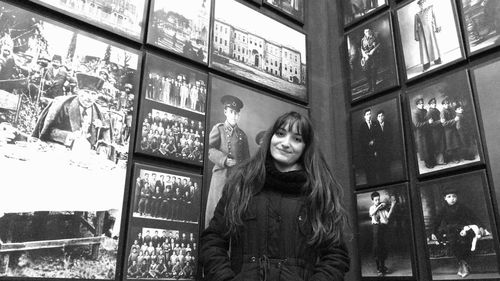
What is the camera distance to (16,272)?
174cm

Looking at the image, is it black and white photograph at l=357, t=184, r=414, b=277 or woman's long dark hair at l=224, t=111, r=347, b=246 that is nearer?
woman's long dark hair at l=224, t=111, r=347, b=246

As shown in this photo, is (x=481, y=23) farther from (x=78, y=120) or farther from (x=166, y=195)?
(x=78, y=120)

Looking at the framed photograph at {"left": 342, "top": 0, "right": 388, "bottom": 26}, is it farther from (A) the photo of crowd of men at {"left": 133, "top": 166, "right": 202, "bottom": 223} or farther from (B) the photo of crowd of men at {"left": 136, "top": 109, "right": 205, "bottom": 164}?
(A) the photo of crowd of men at {"left": 133, "top": 166, "right": 202, "bottom": 223}

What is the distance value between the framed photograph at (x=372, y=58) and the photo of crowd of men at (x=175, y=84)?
1.26 metres

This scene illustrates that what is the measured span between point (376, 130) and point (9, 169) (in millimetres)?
2277

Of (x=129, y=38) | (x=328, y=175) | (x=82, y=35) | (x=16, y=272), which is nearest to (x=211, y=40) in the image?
(x=129, y=38)

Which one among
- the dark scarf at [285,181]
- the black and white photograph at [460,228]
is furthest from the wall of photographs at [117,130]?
the black and white photograph at [460,228]

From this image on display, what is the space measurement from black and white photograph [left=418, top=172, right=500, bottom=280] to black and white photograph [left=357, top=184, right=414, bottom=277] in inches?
5.3

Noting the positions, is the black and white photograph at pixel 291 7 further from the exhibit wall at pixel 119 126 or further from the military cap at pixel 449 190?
the military cap at pixel 449 190

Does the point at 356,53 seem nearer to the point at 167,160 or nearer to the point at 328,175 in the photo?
the point at 328,175

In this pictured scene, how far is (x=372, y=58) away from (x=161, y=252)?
2073 millimetres

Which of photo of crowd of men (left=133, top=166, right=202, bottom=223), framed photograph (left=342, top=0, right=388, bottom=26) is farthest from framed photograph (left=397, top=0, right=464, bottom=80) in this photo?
photo of crowd of men (left=133, top=166, right=202, bottom=223)

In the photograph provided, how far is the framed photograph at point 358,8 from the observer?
320cm

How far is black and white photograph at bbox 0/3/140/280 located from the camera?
1.81 meters
